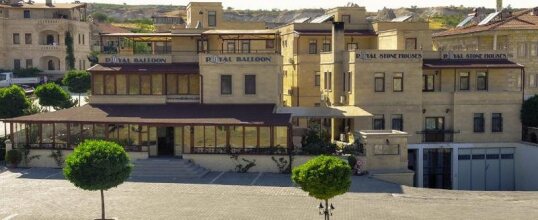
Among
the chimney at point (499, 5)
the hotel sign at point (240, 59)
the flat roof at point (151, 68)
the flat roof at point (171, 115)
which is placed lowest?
the flat roof at point (171, 115)

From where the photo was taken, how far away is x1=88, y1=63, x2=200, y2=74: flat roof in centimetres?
4159

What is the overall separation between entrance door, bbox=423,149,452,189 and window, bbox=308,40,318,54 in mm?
13755

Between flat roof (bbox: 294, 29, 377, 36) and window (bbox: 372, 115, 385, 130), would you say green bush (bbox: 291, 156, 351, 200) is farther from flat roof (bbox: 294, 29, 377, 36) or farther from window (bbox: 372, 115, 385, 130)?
flat roof (bbox: 294, 29, 377, 36)

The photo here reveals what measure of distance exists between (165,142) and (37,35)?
53.7 m

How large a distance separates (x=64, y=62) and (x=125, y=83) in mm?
49927

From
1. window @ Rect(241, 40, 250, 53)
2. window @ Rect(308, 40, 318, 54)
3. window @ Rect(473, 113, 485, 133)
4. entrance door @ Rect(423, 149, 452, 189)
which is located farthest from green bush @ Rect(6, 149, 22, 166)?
window @ Rect(473, 113, 485, 133)

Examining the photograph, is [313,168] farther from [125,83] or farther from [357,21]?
[357,21]

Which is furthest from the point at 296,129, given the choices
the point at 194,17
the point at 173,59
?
the point at 194,17

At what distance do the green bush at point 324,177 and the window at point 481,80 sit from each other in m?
22.9

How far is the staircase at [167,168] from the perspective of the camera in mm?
35581

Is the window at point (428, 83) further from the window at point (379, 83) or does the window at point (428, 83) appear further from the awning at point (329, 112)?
the awning at point (329, 112)

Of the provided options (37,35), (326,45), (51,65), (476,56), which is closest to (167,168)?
(326,45)

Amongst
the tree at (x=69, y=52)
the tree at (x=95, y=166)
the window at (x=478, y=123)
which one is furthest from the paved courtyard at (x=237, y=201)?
the tree at (x=69, y=52)

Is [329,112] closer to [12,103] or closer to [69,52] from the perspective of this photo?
[12,103]
